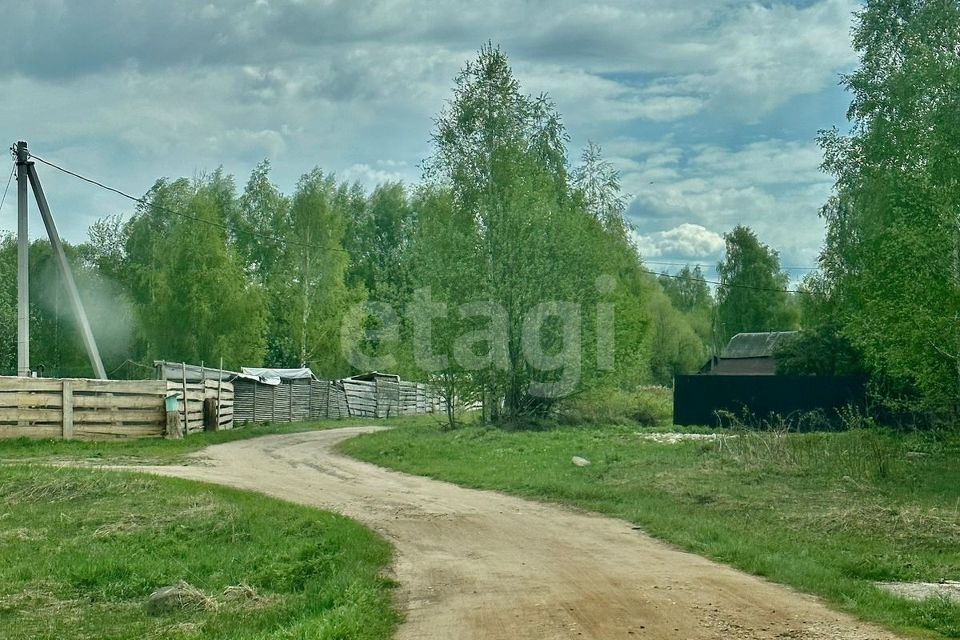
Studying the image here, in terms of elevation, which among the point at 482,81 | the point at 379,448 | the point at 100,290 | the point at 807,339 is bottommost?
the point at 379,448

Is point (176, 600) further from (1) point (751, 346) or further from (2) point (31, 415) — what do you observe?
(1) point (751, 346)

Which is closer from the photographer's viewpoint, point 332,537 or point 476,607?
point 476,607

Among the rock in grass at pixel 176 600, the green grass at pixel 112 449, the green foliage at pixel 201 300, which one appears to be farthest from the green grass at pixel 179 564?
the green foliage at pixel 201 300

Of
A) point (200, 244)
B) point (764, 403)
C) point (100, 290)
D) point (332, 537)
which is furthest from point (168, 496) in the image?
point (100, 290)

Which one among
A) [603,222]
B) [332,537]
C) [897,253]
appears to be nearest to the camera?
[332,537]

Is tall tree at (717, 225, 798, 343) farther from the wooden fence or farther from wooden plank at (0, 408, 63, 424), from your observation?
wooden plank at (0, 408, 63, 424)

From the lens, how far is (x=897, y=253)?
18.8 metres

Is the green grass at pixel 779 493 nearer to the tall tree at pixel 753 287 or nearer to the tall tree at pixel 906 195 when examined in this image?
the tall tree at pixel 906 195

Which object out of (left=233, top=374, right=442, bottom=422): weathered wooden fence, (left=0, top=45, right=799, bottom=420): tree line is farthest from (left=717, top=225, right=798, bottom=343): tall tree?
(left=233, top=374, right=442, bottom=422): weathered wooden fence

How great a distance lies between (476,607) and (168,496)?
8.58 metres

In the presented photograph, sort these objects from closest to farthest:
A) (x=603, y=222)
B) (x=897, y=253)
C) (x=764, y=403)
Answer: (x=897, y=253) < (x=764, y=403) < (x=603, y=222)

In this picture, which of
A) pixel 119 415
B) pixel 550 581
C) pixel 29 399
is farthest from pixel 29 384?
pixel 550 581

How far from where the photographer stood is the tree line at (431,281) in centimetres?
2977

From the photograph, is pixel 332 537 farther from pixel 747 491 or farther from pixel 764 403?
pixel 764 403
